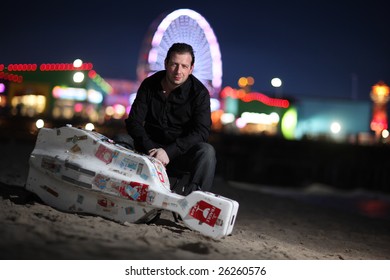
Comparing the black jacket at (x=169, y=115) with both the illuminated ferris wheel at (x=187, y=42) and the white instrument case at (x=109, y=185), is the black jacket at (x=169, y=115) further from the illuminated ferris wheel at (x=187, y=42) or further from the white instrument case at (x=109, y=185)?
the illuminated ferris wheel at (x=187, y=42)

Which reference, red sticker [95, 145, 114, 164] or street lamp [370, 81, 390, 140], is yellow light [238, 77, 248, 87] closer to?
street lamp [370, 81, 390, 140]

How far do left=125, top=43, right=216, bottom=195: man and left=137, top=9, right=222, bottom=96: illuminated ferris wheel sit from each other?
293 cm

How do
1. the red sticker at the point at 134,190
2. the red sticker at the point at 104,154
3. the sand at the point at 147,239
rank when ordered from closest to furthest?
the sand at the point at 147,239
the red sticker at the point at 134,190
the red sticker at the point at 104,154

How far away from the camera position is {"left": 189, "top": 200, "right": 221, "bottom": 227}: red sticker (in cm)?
329

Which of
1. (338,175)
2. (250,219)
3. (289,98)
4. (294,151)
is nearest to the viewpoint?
(250,219)

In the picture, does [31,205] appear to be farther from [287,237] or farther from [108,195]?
[287,237]

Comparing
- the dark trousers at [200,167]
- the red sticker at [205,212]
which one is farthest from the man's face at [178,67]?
the red sticker at [205,212]

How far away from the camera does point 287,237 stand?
4.70m

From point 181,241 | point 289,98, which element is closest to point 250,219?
point 181,241

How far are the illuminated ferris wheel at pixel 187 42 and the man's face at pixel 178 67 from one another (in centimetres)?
298

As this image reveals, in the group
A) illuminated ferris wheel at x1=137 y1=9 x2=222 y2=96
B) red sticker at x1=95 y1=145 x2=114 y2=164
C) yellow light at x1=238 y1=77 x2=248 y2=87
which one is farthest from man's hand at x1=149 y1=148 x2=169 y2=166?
yellow light at x1=238 y1=77 x2=248 y2=87

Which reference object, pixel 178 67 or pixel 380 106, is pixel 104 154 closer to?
pixel 178 67

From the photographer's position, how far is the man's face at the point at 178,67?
3.90 meters
